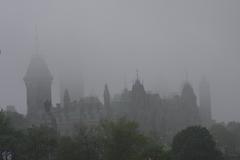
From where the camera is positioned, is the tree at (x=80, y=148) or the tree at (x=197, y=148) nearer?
the tree at (x=80, y=148)

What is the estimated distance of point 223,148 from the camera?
185 metres

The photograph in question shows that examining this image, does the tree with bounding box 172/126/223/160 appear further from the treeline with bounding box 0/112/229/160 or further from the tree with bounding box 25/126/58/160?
the tree with bounding box 25/126/58/160

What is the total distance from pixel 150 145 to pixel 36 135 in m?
16.3

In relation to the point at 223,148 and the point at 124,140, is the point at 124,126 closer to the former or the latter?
the point at 124,140

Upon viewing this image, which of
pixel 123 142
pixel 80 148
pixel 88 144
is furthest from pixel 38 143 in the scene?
pixel 123 142

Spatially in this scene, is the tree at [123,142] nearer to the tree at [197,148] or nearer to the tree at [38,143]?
the tree at [38,143]

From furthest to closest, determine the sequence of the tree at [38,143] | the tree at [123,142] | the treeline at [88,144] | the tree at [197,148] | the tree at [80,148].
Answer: the tree at [197,148], the tree at [80,148], the tree at [38,143], the tree at [123,142], the treeline at [88,144]

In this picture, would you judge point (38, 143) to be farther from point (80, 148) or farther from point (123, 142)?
point (123, 142)

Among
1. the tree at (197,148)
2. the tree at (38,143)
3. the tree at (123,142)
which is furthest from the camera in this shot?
the tree at (197,148)

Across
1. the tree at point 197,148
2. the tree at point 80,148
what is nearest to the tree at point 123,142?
the tree at point 80,148

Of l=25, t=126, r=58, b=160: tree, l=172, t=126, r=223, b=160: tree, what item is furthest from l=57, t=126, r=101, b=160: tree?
l=172, t=126, r=223, b=160: tree

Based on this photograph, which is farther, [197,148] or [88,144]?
[197,148]

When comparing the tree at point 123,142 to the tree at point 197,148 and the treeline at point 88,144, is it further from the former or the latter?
the tree at point 197,148

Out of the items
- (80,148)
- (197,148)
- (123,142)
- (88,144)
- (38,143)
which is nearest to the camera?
(123,142)
